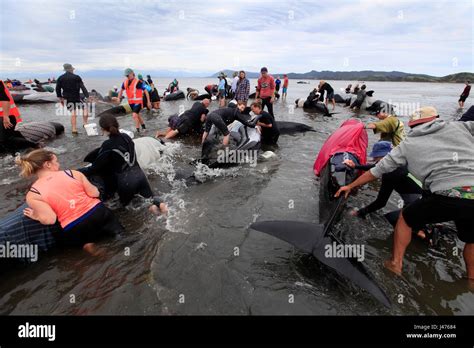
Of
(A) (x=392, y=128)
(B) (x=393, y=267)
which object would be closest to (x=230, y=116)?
(A) (x=392, y=128)

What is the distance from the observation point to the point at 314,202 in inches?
217

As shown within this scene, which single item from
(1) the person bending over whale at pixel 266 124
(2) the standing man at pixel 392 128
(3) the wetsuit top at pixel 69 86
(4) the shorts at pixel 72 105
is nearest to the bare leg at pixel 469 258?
(2) the standing man at pixel 392 128

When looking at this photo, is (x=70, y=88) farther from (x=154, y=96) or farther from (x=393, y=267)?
(x=393, y=267)

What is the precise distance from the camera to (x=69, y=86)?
9.62 metres

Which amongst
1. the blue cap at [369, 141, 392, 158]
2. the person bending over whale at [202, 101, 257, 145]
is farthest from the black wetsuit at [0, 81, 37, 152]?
the blue cap at [369, 141, 392, 158]

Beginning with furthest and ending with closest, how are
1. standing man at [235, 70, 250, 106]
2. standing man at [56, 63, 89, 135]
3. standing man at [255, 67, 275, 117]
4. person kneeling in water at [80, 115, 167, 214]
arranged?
standing man at [235, 70, 250, 106] → standing man at [255, 67, 275, 117] → standing man at [56, 63, 89, 135] → person kneeling in water at [80, 115, 167, 214]

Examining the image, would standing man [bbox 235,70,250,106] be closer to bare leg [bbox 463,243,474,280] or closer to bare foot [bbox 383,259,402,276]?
bare foot [bbox 383,259,402,276]

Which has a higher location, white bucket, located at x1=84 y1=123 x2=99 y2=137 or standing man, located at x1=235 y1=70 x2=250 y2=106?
standing man, located at x1=235 y1=70 x2=250 y2=106

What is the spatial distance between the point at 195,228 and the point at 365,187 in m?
4.29

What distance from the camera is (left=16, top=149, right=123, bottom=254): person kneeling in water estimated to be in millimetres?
3330

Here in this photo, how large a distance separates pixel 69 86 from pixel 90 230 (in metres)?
8.08

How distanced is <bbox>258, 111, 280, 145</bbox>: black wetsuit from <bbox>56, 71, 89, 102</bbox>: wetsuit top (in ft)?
20.8
